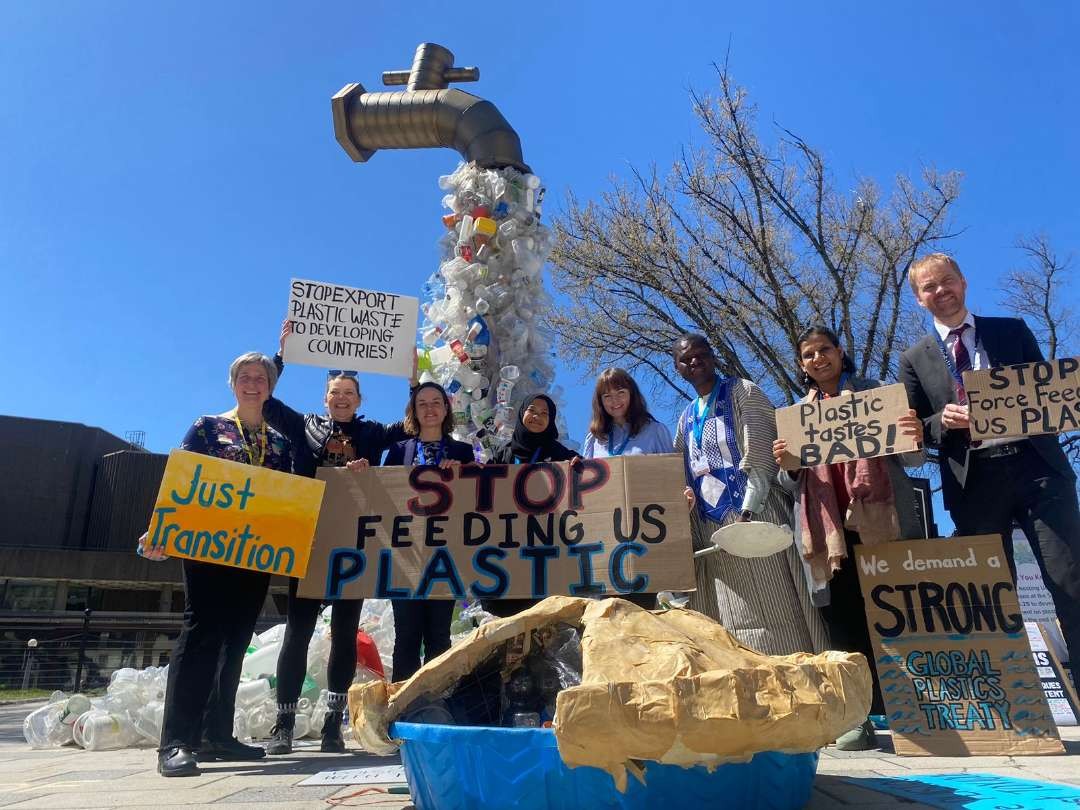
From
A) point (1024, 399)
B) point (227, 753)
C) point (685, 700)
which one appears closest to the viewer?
point (685, 700)

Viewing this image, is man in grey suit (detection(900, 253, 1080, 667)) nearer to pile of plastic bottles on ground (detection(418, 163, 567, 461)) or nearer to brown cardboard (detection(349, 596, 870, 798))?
brown cardboard (detection(349, 596, 870, 798))

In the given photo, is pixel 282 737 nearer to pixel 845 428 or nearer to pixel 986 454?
pixel 845 428

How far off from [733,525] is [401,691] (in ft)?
5.20

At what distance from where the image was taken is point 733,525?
311 cm

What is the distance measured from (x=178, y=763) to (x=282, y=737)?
63 cm

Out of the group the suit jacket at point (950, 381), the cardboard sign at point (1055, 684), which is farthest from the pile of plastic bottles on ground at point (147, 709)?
the cardboard sign at point (1055, 684)

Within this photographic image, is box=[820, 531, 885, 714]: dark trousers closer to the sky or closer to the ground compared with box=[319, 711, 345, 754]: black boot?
closer to the sky

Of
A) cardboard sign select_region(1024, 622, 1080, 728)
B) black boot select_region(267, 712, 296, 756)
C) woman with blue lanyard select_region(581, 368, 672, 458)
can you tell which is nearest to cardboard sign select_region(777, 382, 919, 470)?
woman with blue lanyard select_region(581, 368, 672, 458)

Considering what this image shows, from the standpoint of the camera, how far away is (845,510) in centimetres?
343

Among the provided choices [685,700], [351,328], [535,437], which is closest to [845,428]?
[535,437]

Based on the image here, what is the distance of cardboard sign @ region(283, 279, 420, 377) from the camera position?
538 cm

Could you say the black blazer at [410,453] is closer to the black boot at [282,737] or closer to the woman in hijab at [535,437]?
the woman in hijab at [535,437]

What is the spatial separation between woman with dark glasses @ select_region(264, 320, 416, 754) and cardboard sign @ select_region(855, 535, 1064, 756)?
7.72ft

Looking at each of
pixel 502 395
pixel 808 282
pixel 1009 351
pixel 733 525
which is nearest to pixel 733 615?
pixel 733 525
